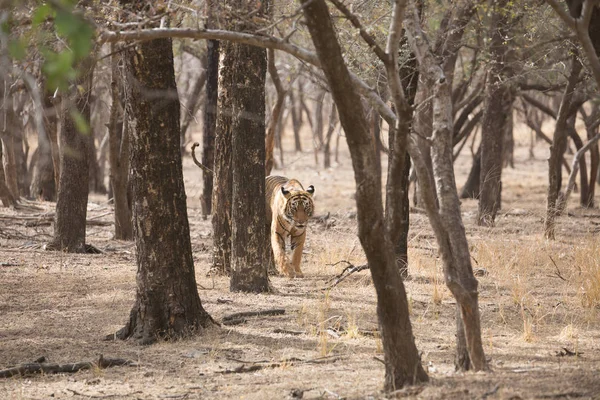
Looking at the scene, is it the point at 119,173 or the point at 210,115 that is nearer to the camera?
the point at 119,173

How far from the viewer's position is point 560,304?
26.1 feet

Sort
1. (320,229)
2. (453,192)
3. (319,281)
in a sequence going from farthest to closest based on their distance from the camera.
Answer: (320,229) → (319,281) → (453,192)

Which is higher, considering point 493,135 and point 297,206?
point 493,135

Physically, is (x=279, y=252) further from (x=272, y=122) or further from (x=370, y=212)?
(x=370, y=212)

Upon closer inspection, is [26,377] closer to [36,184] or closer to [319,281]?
[319,281]

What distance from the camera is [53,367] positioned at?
5.84m

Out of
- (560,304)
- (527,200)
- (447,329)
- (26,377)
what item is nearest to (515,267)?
(560,304)

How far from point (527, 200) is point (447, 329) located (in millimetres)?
14189

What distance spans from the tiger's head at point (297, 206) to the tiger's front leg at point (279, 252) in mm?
242

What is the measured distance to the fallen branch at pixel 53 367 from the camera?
5.75 meters

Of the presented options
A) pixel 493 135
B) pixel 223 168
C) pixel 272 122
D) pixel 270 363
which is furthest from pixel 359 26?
pixel 493 135

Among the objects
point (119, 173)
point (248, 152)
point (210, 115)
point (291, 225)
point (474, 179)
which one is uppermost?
point (210, 115)

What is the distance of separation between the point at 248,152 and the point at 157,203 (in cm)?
179

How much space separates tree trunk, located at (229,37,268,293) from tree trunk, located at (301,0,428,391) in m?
3.67
